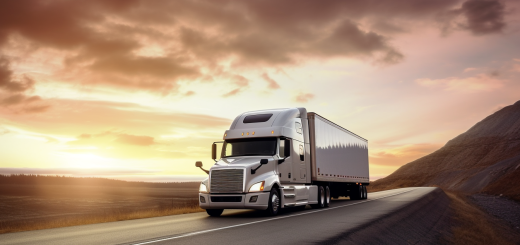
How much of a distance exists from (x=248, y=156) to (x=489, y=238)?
1233cm

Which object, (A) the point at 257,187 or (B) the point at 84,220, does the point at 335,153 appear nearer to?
(A) the point at 257,187

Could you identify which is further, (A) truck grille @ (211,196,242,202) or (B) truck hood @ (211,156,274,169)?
(B) truck hood @ (211,156,274,169)

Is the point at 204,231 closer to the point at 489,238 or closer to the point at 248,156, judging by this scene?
the point at 248,156

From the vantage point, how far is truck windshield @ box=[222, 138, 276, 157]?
1675cm

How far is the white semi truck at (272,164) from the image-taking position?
1532 cm

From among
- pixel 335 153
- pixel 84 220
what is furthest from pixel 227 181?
pixel 335 153

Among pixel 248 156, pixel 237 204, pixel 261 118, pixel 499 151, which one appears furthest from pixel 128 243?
pixel 499 151

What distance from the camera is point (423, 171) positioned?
164 metres

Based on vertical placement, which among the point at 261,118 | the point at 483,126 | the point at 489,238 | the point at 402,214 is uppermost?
the point at 483,126

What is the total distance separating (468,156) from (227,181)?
15819 cm

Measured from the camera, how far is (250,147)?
17.0 meters

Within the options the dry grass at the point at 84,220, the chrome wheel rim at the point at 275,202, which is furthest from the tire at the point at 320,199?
the dry grass at the point at 84,220

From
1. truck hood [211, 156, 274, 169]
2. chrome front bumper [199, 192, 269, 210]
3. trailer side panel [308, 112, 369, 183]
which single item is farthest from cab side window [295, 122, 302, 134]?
chrome front bumper [199, 192, 269, 210]

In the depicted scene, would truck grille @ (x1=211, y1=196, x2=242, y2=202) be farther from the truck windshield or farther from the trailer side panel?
the trailer side panel
